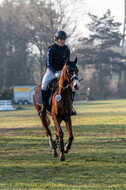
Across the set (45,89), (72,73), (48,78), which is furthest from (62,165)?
(48,78)

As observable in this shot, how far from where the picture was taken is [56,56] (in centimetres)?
1149

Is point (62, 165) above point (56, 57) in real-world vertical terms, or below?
below

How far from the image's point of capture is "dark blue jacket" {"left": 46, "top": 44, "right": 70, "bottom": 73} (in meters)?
11.5

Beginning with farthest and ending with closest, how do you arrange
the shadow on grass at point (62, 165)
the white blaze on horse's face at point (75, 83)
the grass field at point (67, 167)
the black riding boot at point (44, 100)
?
the black riding boot at point (44, 100), the white blaze on horse's face at point (75, 83), the shadow on grass at point (62, 165), the grass field at point (67, 167)

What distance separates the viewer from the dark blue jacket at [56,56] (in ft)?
37.6

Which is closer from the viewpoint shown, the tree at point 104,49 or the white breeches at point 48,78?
the white breeches at point 48,78

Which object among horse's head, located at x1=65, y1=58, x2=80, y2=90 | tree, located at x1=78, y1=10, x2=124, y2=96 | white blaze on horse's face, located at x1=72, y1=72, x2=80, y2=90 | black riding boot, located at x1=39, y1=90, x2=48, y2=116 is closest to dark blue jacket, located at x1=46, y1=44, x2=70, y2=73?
black riding boot, located at x1=39, y1=90, x2=48, y2=116

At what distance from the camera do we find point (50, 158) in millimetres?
10711

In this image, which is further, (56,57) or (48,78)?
(48,78)

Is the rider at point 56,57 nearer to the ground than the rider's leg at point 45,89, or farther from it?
farther from it

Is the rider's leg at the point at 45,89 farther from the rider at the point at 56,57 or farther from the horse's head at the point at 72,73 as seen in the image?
the horse's head at the point at 72,73

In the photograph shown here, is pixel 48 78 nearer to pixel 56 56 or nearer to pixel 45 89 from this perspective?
pixel 45 89

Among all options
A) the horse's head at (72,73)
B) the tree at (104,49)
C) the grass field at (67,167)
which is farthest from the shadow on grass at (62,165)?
the tree at (104,49)

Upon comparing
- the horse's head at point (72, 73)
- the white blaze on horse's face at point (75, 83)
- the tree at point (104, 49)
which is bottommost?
the tree at point (104, 49)
